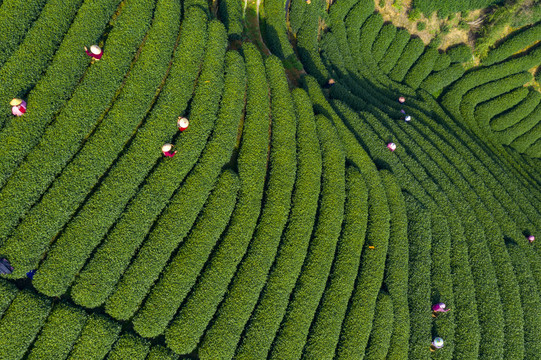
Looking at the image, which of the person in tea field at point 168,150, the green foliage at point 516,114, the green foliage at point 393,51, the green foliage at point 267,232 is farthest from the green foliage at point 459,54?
the person in tea field at point 168,150

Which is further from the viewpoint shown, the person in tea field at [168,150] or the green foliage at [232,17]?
the green foliage at [232,17]

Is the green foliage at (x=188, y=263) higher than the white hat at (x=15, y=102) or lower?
lower

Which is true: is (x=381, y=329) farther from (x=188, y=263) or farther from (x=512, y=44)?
(x=512, y=44)

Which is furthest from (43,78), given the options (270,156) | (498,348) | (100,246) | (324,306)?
(498,348)

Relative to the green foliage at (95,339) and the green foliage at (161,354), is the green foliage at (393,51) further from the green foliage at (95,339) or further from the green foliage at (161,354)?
the green foliage at (95,339)

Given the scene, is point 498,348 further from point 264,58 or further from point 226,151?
point 264,58
